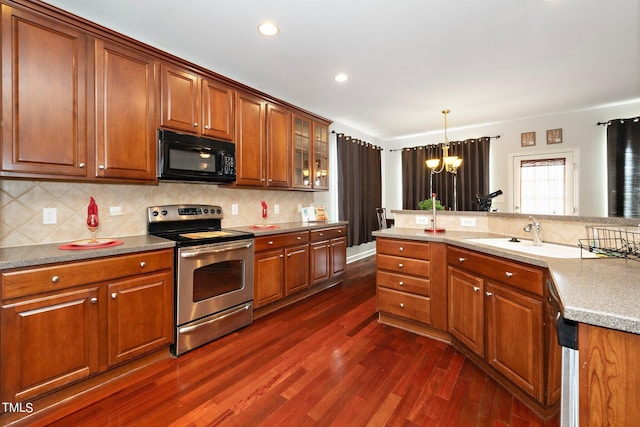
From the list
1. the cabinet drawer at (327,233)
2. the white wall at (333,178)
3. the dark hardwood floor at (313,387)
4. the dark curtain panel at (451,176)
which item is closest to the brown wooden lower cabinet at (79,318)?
the dark hardwood floor at (313,387)

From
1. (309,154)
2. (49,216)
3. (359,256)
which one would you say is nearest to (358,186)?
(359,256)

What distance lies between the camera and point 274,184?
3.32 metres

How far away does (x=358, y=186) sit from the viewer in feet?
17.4

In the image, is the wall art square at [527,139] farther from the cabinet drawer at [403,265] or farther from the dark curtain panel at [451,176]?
the cabinet drawer at [403,265]

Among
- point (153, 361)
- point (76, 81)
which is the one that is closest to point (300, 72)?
point (76, 81)

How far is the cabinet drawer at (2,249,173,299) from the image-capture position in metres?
1.47

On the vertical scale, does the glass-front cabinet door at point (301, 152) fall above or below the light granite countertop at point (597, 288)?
above

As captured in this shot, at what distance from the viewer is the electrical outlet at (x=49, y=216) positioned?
1983 mm

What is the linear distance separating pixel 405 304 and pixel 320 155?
2467mm

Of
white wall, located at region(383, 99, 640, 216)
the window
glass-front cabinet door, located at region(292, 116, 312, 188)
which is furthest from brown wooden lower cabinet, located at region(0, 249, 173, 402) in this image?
the window

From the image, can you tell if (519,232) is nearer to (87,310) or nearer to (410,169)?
(87,310)

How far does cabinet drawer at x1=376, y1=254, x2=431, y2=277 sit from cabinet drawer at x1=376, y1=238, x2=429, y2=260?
42mm

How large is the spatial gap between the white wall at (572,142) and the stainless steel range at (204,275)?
4.03 meters

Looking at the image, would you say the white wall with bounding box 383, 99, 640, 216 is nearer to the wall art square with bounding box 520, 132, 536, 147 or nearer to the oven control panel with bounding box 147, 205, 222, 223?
the wall art square with bounding box 520, 132, 536, 147
